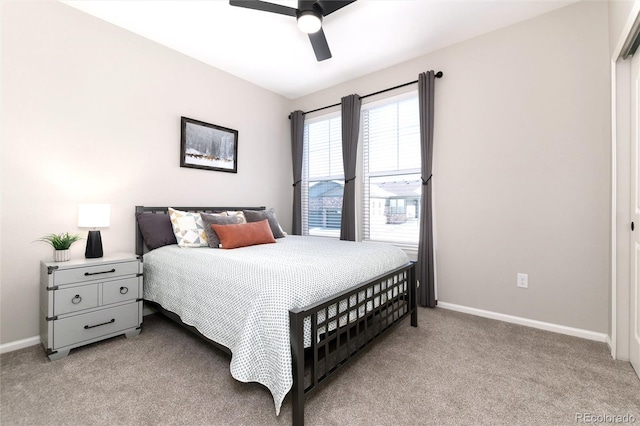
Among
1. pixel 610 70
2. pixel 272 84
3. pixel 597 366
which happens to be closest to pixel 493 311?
pixel 597 366

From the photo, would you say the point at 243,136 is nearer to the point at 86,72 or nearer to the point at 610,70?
the point at 86,72

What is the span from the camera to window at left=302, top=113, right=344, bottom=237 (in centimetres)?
404

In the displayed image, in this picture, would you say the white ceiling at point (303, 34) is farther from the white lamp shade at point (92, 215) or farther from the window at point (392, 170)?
the white lamp shade at point (92, 215)

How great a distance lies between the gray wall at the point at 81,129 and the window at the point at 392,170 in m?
1.96

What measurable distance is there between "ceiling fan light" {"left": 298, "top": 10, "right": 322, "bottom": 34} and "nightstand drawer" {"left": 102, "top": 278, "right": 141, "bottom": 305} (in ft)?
8.37

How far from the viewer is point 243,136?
12.6 ft

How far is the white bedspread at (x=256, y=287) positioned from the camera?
1.39m

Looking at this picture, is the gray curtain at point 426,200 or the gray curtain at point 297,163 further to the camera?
the gray curtain at point 297,163

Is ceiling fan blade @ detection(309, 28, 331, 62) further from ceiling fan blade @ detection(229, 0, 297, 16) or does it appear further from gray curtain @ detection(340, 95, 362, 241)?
gray curtain @ detection(340, 95, 362, 241)

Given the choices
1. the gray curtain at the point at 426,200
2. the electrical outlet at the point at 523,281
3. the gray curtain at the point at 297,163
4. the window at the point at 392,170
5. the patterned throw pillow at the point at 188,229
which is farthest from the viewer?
the gray curtain at the point at 297,163

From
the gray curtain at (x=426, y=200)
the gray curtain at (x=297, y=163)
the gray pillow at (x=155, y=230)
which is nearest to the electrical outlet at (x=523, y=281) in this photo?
the gray curtain at (x=426, y=200)

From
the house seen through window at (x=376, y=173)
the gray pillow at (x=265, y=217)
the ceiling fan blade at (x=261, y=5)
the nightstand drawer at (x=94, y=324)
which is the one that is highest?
the ceiling fan blade at (x=261, y=5)

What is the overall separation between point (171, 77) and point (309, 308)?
10.0 ft

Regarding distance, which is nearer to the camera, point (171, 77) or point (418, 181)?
point (171, 77)
